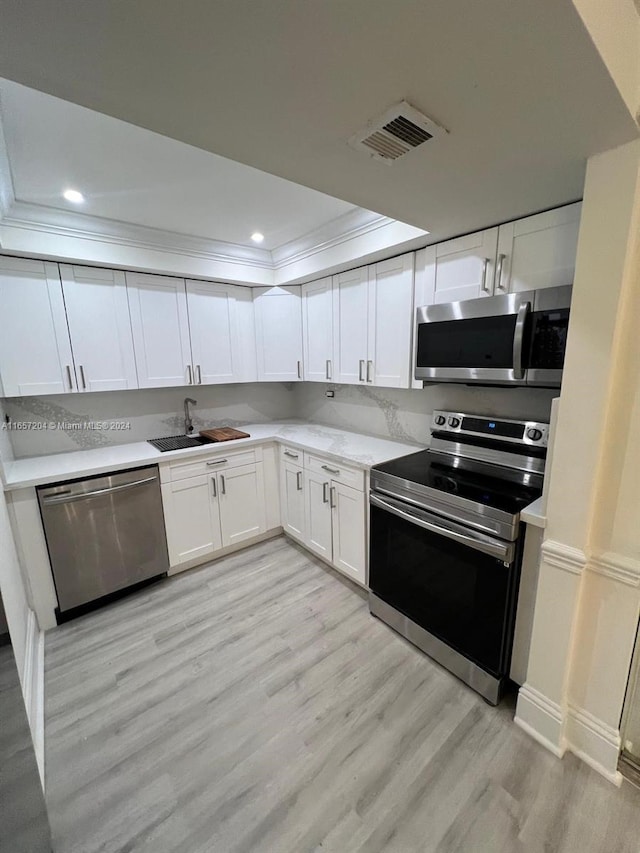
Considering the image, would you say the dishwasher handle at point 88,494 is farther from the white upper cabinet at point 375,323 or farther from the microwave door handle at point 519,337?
the microwave door handle at point 519,337

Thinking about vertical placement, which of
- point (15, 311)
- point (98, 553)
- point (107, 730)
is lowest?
point (107, 730)

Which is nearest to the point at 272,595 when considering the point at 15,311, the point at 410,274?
the point at 410,274

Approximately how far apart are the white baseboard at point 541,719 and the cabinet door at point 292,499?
1719mm

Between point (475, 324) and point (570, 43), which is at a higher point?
point (570, 43)

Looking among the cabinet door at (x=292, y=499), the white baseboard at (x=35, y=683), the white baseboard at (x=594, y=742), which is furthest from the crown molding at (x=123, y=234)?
the white baseboard at (x=594, y=742)

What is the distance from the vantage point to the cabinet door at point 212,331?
287 centimetres

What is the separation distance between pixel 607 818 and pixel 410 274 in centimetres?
256

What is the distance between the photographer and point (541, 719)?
4.82 ft

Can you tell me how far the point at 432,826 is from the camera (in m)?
1.22

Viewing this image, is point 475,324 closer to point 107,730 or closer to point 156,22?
point 156,22

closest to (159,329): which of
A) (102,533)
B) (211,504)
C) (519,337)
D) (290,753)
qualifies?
(211,504)

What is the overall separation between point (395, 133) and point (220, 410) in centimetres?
274

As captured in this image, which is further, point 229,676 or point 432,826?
point 229,676

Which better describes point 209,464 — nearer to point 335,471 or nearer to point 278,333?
point 335,471
